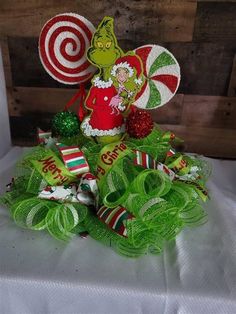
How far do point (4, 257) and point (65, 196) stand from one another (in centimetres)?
13

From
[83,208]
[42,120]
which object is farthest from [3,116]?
[83,208]

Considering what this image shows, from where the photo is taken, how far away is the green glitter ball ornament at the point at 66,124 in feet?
2.01

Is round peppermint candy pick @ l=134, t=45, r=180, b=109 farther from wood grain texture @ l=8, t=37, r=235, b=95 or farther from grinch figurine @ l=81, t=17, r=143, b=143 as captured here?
wood grain texture @ l=8, t=37, r=235, b=95

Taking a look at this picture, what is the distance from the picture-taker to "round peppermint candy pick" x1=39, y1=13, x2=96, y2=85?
23.5 inches

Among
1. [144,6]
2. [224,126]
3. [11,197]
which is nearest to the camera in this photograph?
[11,197]

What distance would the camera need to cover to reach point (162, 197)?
1.82 feet

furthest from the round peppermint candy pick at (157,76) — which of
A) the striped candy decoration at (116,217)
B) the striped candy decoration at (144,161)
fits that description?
the striped candy decoration at (116,217)

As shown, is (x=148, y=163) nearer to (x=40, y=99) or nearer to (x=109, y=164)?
(x=109, y=164)

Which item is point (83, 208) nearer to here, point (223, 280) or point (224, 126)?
point (223, 280)

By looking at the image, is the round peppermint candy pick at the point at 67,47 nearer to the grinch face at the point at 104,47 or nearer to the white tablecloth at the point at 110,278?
the grinch face at the point at 104,47

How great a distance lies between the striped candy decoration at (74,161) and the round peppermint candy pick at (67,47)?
0.49ft

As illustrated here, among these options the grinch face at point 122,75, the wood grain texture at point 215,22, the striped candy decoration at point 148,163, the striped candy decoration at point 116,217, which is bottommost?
the striped candy decoration at point 116,217

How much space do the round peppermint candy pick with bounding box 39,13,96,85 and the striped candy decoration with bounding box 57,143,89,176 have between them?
151 millimetres

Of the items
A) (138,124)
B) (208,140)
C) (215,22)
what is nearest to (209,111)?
(208,140)
